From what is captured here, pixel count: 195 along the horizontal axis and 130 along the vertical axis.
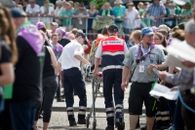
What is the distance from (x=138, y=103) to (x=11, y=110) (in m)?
4.75

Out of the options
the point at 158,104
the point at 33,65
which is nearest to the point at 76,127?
the point at 158,104

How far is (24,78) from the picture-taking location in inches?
360

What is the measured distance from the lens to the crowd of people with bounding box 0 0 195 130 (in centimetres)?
913

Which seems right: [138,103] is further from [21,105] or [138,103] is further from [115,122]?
[21,105]

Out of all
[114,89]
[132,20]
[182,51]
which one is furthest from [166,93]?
[132,20]

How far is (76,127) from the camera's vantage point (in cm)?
1606

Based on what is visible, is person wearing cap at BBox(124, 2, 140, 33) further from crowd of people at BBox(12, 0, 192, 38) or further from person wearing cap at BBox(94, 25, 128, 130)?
person wearing cap at BBox(94, 25, 128, 130)

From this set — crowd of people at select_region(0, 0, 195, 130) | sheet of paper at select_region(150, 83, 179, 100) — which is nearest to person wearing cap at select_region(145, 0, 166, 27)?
crowd of people at select_region(0, 0, 195, 130)

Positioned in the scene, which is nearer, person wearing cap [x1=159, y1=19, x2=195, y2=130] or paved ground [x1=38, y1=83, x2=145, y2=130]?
person wearing cap [x1=159, y1=19, x2=195, y2=130]

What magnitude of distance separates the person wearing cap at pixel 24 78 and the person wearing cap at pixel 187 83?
1.74 metres

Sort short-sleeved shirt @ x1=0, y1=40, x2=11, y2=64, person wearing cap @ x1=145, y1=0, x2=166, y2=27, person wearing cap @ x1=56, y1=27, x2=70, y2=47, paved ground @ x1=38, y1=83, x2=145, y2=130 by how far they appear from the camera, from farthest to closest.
Result: person wearing cap @ x1=145, y1=0, x2=166, y2=27 → person wearing cap @ x1=56, y1=27, x2=70, y2=47 → paved ground @ x1=38, y1=83, x2=145, y2=130 → short-sleeved shirt @ x1=0, y1=40, x2=11, y2=64

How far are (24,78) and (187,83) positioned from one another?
204 cm

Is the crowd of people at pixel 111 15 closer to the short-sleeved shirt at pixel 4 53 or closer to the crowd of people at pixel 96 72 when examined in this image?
the crowd of people at pixel 96 72

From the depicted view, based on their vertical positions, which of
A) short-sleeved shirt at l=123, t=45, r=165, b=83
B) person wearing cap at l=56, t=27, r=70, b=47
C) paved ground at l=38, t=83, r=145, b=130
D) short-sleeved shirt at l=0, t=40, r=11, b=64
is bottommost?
paved ground at l=38, t=83, r=145, b=130
